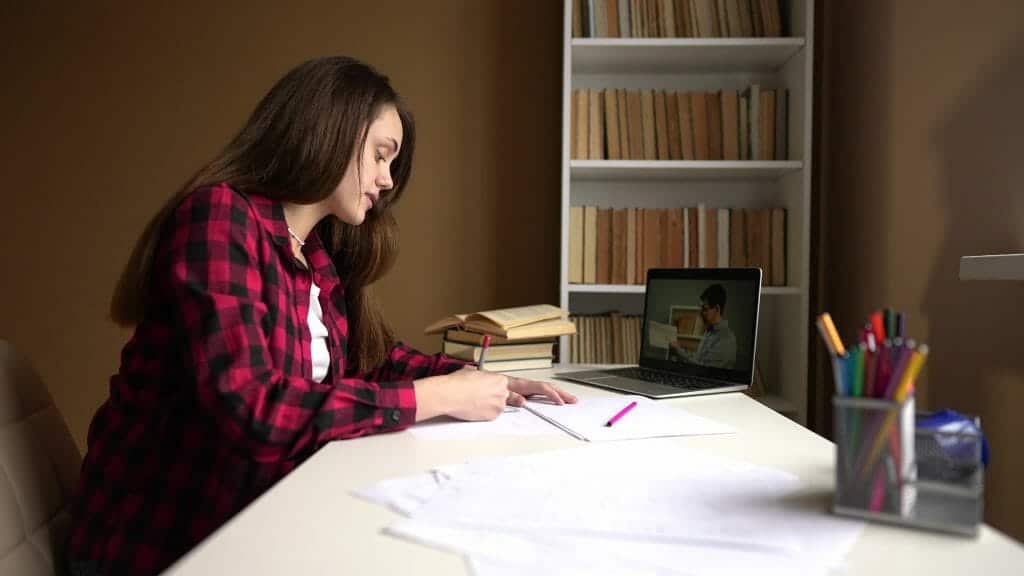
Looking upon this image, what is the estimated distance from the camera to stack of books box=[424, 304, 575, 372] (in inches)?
68.9

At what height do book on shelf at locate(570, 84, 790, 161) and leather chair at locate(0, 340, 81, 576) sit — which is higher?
book on shelf at locate(570, 84, 790, 161)

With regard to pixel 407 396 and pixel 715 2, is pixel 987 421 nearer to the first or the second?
pixel 407 396

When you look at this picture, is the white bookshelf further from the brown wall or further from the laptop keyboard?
the laptop keyboard

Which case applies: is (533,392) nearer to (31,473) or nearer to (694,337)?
(694,337)

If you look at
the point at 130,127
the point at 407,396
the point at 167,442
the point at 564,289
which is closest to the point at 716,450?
the point at 407,396

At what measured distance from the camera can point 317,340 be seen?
130cm

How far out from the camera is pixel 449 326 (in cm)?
192

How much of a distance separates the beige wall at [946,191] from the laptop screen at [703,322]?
0.44 meters

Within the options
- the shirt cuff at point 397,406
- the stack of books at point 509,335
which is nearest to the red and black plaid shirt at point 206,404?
the shirt cuff at point 397,406

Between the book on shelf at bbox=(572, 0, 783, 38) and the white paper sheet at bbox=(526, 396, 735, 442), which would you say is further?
the book on shelf at bbox=(572, 0, 783, 38)

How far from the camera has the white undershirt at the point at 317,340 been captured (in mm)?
1281

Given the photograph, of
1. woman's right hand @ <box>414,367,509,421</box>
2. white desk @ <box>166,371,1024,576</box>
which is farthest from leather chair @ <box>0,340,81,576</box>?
woman's right hand @ <box>414,367,509,421</box>

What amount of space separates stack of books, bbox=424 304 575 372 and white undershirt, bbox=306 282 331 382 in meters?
0.49

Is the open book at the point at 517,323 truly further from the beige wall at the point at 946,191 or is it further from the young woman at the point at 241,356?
the beige wall at the point at 946,191
